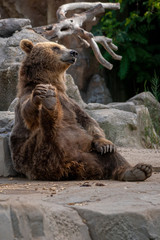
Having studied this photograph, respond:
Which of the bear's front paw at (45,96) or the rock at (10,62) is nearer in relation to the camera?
the bear's front paw at (45,96)

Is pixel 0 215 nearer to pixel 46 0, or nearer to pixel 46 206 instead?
pixel 46 206

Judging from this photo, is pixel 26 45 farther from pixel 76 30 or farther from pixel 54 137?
pixel 76 30

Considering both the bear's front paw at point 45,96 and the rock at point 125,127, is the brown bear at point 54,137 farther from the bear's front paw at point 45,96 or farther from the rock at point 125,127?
the rock at point 125,127

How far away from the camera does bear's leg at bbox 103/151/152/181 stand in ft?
12.1

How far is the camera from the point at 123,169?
3.90 m

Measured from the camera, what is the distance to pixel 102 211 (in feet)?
8.14

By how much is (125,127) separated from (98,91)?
6.01 meters

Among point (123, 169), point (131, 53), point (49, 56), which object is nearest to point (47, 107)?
point (123, 169)

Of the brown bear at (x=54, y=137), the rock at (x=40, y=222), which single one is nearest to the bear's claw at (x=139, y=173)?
the brown bear at (x=54, y=137)

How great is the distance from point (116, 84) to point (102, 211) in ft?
39.0

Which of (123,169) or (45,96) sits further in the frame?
(123,169)

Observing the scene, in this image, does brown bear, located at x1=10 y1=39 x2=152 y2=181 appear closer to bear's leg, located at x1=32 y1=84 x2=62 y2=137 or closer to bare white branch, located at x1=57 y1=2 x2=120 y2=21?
bear's leg, located at x1=32 y1=84 x2=62 y2=137

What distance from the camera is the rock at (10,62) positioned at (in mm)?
7285

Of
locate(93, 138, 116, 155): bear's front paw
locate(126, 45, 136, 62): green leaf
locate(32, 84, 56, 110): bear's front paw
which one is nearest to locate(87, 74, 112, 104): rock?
locate(126, 45, 136, 62): green leaf
